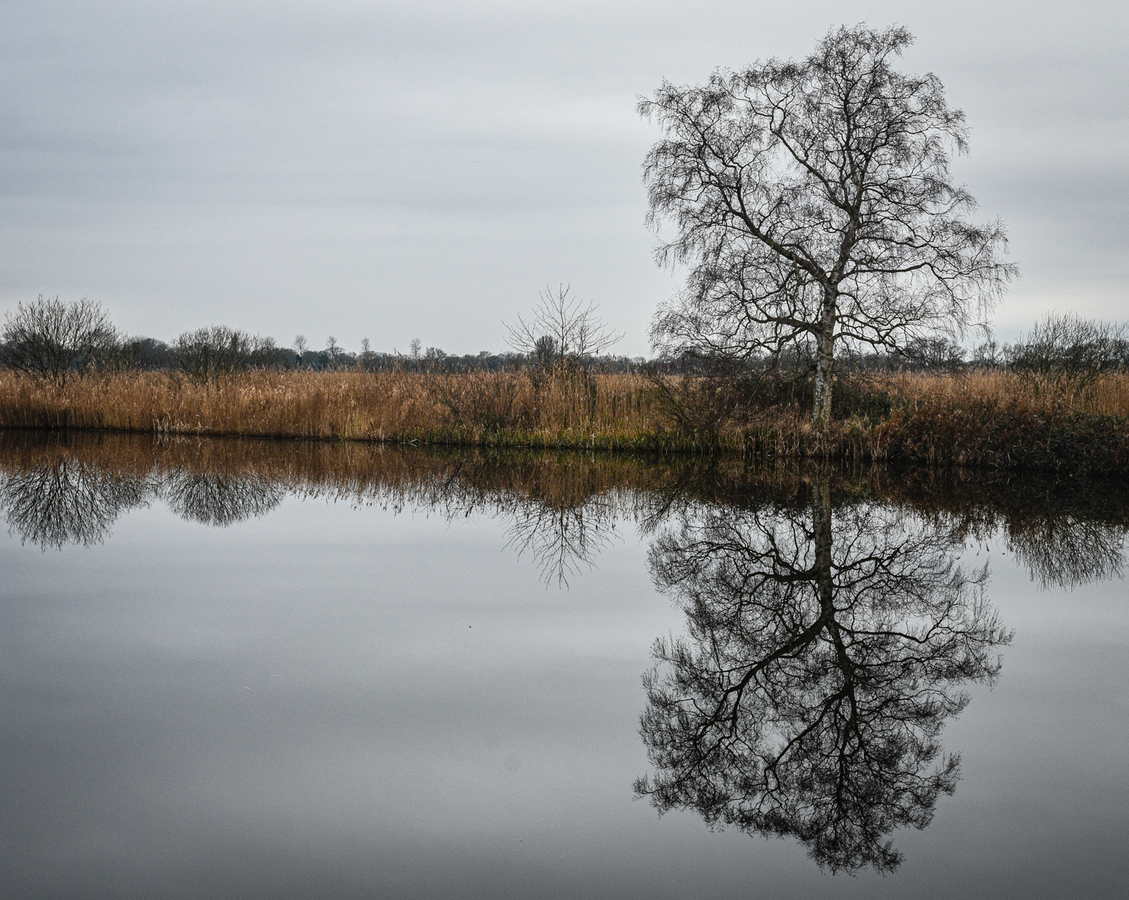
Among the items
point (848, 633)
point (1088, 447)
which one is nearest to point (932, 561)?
point (848, 633)

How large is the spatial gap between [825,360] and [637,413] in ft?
13.5

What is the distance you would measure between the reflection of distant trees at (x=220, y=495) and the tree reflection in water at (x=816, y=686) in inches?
196

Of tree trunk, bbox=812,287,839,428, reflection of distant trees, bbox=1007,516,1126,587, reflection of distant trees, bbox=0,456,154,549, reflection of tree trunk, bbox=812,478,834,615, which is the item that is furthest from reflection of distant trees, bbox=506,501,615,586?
tree trunk, bbox=812,287,839,428

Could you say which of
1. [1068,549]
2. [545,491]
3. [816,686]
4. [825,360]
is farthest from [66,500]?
[825,360]

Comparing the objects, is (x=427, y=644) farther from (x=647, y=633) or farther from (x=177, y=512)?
(x=177, y=512)

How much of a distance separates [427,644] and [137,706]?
1.59 m

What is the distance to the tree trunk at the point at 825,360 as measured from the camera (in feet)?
59.1

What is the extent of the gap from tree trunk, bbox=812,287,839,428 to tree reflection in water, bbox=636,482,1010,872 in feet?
34.9

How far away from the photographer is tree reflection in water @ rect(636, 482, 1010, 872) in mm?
3238

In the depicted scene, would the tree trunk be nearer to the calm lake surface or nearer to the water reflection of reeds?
the water reflection of reeds

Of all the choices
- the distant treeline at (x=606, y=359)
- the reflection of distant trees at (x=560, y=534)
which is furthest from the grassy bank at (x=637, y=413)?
the reflection of distant trees at (x=560, y=534)

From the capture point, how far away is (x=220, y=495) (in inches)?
438

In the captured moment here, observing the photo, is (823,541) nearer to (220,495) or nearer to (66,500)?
(220,495)

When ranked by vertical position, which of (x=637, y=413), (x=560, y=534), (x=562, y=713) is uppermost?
(x=637, y=413)
